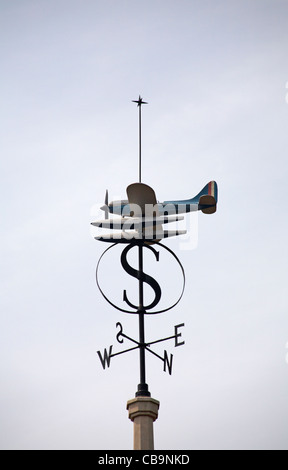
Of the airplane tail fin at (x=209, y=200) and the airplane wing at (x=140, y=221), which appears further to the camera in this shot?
the airplane tail fin at (x=209, y=200)

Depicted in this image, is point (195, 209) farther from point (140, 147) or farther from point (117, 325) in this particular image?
point (117, 325)

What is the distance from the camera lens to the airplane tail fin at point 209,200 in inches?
471

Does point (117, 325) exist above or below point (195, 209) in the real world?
below

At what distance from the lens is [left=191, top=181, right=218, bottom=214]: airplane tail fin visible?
11969 mm

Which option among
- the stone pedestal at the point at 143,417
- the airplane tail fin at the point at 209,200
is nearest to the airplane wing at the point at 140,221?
the airplane tail fin at the point at 209,200

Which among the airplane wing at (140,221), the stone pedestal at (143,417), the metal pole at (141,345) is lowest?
the stone pedestal at (143,417)

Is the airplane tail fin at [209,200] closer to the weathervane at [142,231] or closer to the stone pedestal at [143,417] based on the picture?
the weathervane at [142,231]

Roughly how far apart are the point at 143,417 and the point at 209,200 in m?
3.88

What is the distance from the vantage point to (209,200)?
11969mm

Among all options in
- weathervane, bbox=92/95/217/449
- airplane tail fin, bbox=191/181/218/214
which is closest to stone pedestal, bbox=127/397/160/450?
weathervane, bbox=92/95/217/449
